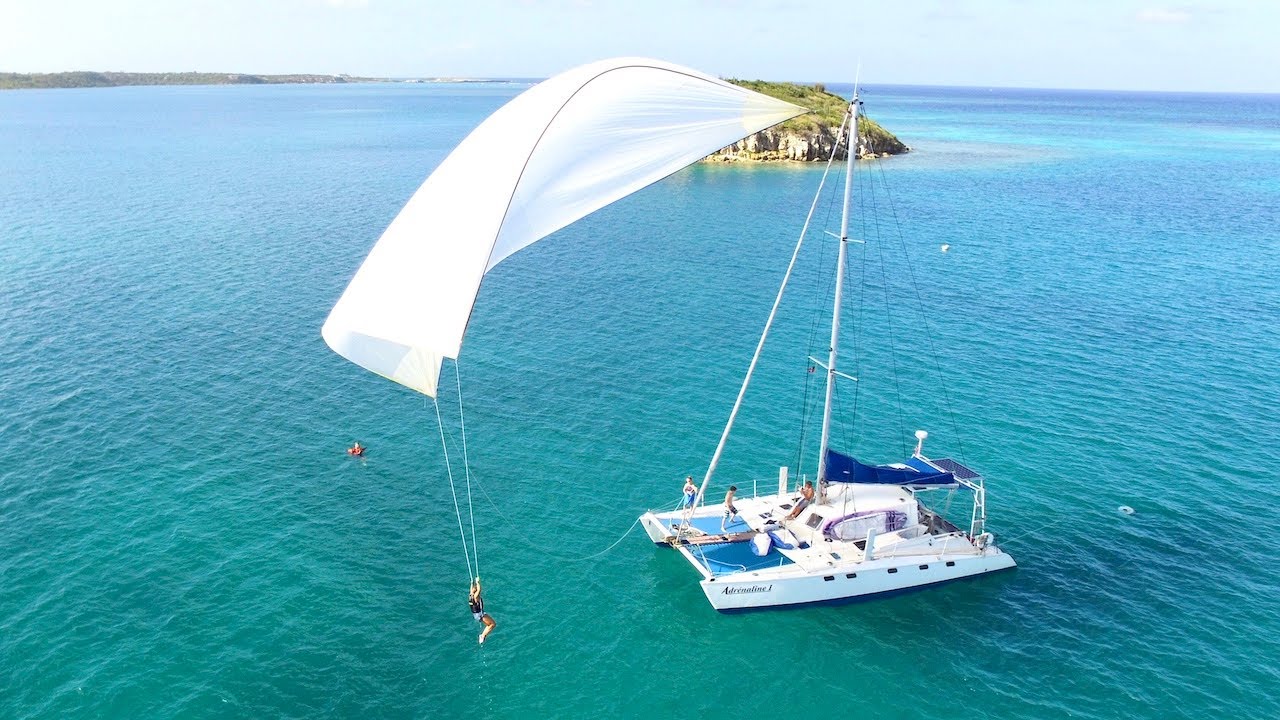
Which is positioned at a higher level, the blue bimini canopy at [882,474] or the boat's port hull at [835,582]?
the blue bimini canopy at [882,474]

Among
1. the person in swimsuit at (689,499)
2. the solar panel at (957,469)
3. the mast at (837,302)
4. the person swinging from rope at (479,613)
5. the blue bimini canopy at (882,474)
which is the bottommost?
the person swinging from rope at (479,613)

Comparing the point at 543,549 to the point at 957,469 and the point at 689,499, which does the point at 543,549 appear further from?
the point at 957,469

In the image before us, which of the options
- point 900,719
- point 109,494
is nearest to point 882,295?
point 900,719

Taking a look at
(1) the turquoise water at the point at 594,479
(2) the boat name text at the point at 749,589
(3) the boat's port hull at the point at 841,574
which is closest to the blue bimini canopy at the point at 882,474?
(3) the boat's port hull at the point at 841,574

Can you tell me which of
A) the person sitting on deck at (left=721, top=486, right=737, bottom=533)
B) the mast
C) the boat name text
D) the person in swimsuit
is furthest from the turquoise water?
the mast

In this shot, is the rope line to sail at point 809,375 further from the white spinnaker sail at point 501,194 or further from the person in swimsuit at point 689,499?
the white spinnaker sail at point 501,194

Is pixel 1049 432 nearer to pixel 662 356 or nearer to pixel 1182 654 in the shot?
pixel 1182 654

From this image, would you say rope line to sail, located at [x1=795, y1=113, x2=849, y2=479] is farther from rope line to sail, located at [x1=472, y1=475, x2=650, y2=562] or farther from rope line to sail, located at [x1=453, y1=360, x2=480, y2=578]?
rope line to sail, located at [x1=453, y1=360, x2=480, y2=578]

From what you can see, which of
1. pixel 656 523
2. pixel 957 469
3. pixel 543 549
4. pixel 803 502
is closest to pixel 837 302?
pixel 803 502
